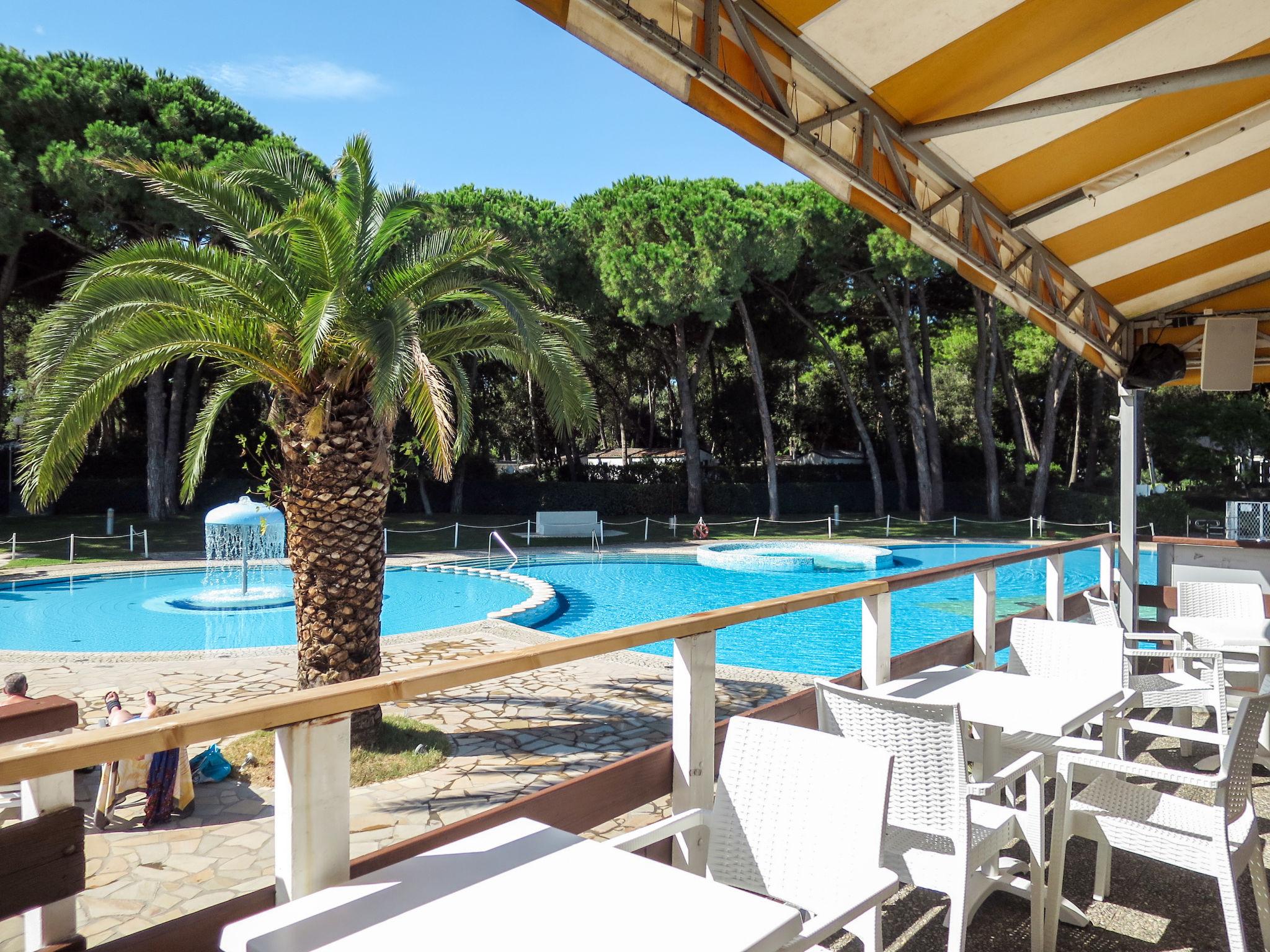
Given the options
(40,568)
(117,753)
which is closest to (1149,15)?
(117,753)

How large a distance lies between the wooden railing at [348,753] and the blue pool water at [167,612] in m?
9.28

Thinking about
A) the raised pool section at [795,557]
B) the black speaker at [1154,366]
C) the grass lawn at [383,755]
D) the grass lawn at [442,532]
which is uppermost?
the black speaker at [1154,366]

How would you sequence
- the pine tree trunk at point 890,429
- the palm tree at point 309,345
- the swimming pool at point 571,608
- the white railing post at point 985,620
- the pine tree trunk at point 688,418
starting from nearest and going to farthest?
the white railing post at point 985,620, the palm tree at point 309,345, the swimming pool at point 571,608, the pine tree trunk at point 688,418, the pine tree trunk at point 890,429

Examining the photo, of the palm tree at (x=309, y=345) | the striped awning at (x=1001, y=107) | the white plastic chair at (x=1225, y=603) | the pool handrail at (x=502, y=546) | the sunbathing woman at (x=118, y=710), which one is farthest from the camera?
the pool handrail at (x=502, y=546)

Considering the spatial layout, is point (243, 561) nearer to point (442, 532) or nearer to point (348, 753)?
point (442, 532)

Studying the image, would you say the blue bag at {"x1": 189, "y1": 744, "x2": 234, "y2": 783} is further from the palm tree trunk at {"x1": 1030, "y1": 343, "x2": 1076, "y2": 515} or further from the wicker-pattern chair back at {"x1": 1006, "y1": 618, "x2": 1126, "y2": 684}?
the palm tree trunk at {"x1": 1030, "y1": 343, "x2": 1076, "y2": 515}

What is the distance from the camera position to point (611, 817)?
2.32 metres

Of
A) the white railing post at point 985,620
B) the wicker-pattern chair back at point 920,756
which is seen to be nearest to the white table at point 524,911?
the wicker-pattern chair back at point 920,756

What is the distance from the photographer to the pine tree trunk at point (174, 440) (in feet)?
76.5

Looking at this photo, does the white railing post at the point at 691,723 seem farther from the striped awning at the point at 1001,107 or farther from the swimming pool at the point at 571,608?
the swimming pool at the point at 571,608

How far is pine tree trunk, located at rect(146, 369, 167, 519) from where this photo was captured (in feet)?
75.9

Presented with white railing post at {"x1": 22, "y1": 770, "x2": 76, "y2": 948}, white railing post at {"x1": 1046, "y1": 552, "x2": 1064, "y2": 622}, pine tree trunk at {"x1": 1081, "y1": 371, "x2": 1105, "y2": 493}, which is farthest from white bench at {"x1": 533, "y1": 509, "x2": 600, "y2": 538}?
white railing post at {"x1": 22, "y1": 770, "x2": 76, "y2": 948}

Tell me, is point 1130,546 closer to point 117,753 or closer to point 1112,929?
point 1112,929

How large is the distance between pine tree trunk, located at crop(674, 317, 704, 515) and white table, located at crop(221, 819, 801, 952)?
2352 cm
